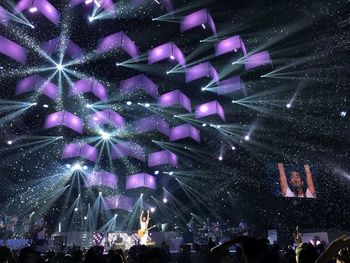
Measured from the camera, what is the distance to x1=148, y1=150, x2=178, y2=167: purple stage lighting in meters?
21.0

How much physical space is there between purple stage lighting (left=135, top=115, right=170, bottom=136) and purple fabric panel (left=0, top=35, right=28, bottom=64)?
788 centimetres

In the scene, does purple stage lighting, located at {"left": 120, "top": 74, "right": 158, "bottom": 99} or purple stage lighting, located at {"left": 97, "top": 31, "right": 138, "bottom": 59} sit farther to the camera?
purple stage lighting, located at {"left": 120, "top": 74, "right": 158, "bottom": 99}

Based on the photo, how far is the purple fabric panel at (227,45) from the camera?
54.9 ft

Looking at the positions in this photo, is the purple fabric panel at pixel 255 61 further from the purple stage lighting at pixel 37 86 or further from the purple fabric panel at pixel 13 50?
the purple fabric panel at pixel 13 50

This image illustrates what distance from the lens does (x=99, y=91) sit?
17.5 m

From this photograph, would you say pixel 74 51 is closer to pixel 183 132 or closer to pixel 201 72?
pixel 201 72

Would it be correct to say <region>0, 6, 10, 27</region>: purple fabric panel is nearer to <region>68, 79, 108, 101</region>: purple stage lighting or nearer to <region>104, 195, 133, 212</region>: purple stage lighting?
<region>68, 79, 108, 101</region>: purple stage lighting

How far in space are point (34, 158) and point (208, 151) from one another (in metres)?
13.1

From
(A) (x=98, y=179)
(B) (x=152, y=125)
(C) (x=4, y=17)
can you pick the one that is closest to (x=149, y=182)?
(A) (x=98, y=179)

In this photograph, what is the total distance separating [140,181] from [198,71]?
877cm

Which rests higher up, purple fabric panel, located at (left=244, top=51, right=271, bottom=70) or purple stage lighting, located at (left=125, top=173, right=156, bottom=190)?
purple fabric panel, located at (left=244, top=51, right=271, bottom=70)

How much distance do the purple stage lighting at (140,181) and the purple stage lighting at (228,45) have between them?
9.83m

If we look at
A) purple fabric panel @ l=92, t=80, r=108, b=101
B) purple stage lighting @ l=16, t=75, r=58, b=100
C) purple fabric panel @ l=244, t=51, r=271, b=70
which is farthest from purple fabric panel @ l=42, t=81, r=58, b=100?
purple fabric panel @ l=244, t=51, r=271, b=70

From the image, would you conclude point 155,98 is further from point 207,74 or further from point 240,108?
point 240,108
